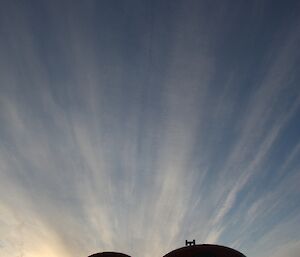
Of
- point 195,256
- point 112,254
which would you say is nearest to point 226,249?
point 195,256

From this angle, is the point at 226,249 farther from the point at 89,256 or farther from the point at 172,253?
the point at 89,256

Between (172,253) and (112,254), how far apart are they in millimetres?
4046

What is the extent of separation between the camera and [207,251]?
29484 mm

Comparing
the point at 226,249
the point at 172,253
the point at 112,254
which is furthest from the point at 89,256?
the point at 226,249

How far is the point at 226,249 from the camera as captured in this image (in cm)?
2956

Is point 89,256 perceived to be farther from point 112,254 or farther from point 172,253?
point 172,253

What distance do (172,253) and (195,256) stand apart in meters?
1.56

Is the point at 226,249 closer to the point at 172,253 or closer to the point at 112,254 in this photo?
the point at 172,253

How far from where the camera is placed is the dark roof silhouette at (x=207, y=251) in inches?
1158

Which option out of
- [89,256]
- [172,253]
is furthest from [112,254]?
[172,253]

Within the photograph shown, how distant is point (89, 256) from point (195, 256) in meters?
7.13

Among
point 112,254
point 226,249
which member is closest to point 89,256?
point 112,254

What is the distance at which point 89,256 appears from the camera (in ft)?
98.4

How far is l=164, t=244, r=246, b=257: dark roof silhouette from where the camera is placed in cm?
2941
